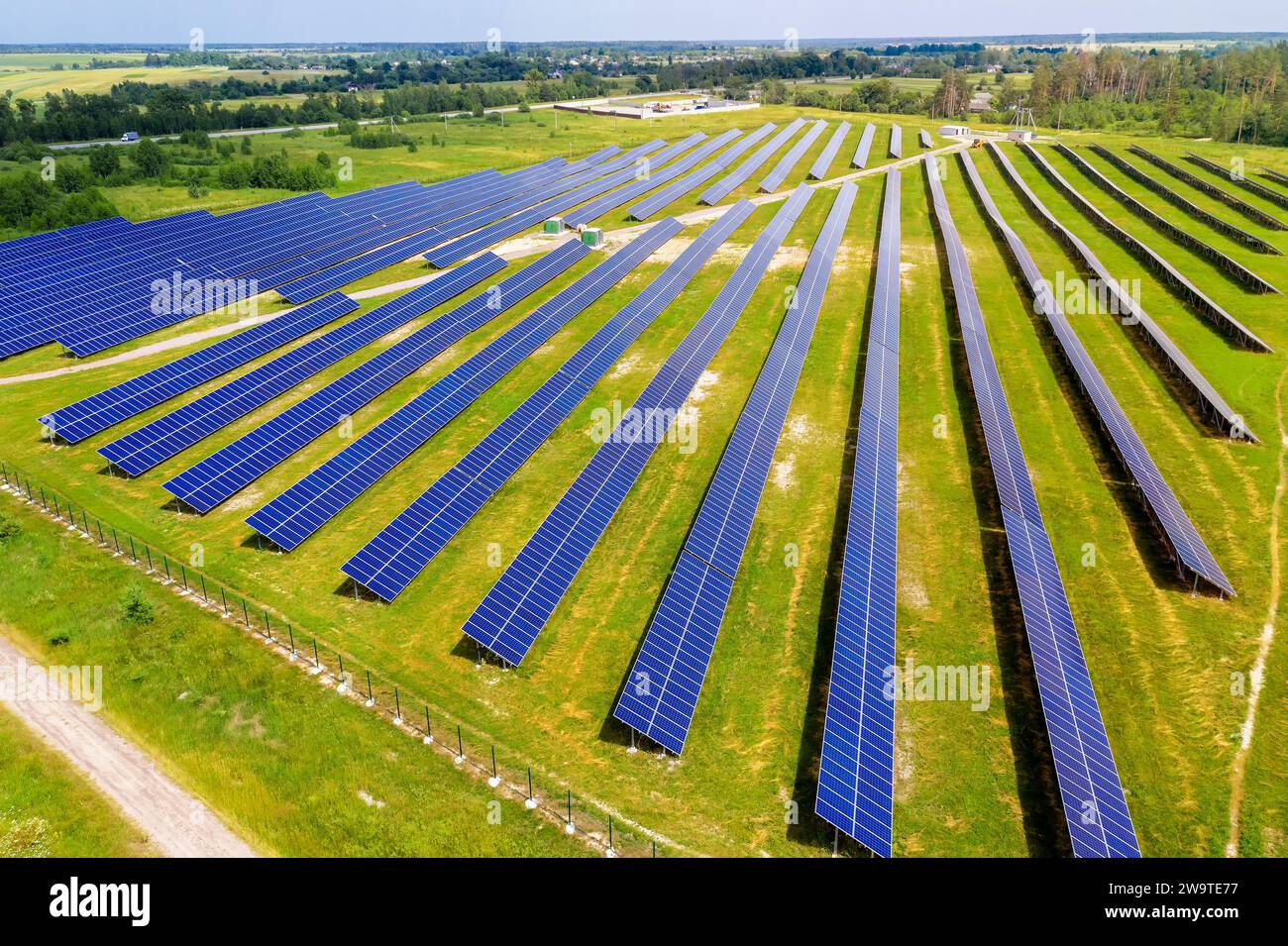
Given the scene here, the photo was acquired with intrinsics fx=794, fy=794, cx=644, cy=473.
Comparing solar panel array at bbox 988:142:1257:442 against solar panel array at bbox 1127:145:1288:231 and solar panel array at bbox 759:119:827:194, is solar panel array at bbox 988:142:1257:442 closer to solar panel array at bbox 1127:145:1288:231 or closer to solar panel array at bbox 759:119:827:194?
solar panel array at bbox 1127:145:1288:231

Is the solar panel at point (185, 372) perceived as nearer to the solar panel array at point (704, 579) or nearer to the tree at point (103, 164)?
the solar panel array at point (704, 579)

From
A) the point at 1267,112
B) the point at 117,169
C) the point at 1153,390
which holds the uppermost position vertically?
the point at 1267,112

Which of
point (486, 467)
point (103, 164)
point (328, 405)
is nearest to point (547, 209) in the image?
point (328, 405)

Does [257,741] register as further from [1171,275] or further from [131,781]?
[1171,275]

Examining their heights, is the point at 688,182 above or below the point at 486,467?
above

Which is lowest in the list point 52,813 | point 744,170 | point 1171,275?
point 52,813

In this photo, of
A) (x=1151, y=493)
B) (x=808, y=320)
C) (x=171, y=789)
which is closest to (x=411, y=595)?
(x=171, y=789)

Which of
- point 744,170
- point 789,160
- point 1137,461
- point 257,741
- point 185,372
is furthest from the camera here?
point 789,160
